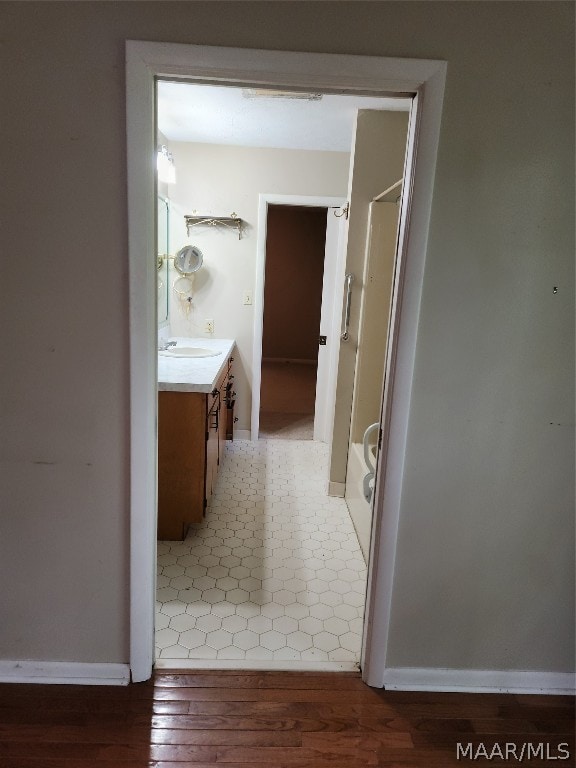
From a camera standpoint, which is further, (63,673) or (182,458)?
(182,458)

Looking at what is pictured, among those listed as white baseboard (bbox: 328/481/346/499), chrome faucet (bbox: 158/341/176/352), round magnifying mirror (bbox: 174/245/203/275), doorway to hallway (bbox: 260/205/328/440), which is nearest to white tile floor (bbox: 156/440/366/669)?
white baseboard (bbox: 328/481/346/499)

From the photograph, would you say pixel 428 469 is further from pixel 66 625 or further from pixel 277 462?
pixel 277 462

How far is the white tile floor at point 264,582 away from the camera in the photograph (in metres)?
1.89

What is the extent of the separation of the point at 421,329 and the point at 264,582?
148 cm

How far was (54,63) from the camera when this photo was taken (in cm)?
131

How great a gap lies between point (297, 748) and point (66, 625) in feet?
2.80

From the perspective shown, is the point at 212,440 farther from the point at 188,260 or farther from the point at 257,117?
the point at 257,117

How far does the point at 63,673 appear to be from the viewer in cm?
168

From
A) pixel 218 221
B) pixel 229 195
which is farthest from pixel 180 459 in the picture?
pixel 229 195

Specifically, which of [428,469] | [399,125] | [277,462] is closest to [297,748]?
[428,469]

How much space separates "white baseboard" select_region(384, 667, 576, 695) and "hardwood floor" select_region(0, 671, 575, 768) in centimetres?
3

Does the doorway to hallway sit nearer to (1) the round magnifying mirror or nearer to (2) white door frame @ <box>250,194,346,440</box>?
(2) white door frame @ <box>250,194,346,440</box>

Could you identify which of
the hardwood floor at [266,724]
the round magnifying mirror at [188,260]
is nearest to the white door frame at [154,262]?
the hardwood floor at [266,724]

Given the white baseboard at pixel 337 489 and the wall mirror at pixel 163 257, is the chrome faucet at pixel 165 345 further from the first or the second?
the white baseboard at pixel 337 489
